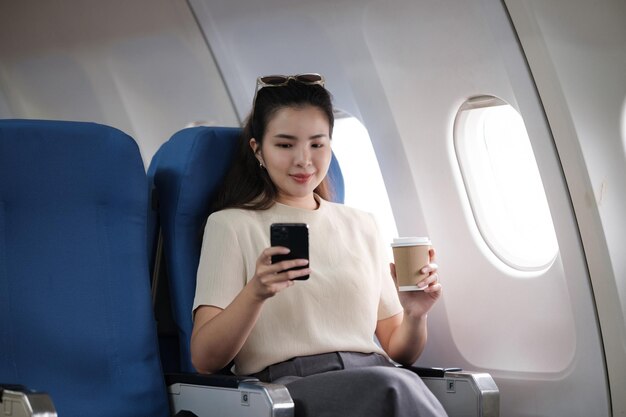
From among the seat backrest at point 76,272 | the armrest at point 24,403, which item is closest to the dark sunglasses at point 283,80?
the seat backrest at point 76,272

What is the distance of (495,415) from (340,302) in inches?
24.2

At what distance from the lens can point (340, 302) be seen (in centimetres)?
312

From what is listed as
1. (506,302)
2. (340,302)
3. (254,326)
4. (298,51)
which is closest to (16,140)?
(254,326)

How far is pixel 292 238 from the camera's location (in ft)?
8.31

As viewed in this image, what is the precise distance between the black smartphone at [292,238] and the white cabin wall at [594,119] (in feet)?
4.30

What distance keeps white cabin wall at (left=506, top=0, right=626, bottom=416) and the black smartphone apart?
51.6 inches

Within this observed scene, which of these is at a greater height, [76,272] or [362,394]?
[76,272]

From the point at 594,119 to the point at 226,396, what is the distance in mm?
1663

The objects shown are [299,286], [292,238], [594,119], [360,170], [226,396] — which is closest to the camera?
[292,238]

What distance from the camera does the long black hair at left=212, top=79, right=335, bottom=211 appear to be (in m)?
3.22

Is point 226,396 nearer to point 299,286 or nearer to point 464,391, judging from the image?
point 299,286

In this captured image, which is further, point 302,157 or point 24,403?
point 302,157

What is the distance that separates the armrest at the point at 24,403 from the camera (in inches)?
91.7

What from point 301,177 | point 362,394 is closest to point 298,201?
point 301,177
